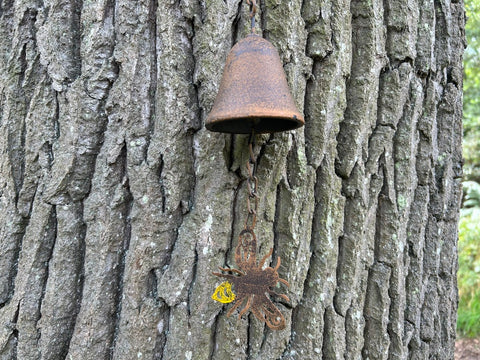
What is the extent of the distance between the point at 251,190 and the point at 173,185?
0.99 ft

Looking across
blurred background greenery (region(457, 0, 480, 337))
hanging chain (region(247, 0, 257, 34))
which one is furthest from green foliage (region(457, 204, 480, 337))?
hanging chain (region(247, 0, 257, 34))

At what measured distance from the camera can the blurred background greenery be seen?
4.22m

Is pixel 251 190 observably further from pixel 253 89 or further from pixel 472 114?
pixel 472 114

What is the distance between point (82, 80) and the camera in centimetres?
158

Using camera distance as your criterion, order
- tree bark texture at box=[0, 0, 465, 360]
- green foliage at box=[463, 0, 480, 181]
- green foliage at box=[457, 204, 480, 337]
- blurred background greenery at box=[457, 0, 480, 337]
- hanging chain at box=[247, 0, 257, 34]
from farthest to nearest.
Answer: green foliage at box=[463, 0, 480, 181], blurred background greenery at box=[457, 0, 480, 337], green foliage at box=[457, 204, 480, 337], tree bark texture at box=[0, 0, 465, 360], hanging chain at box=[247, 0, 257, 34]

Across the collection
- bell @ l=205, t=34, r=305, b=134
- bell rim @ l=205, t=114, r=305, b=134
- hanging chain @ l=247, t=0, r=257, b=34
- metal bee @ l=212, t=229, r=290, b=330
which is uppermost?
hanging chain @ l=247, t=0, r=257, b=34

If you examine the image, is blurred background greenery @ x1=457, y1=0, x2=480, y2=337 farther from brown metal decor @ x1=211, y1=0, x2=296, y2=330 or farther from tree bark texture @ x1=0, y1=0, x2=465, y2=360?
brown metal decor @ x1=211, y1=0, x2=296, y2=330

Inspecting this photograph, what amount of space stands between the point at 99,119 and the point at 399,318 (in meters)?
1.56

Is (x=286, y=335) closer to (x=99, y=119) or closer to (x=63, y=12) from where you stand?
(x=99, y=119)

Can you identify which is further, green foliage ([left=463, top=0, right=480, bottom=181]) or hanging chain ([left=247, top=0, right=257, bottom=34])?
green foliage ([left=463, top=0, right=480, bottom=181])

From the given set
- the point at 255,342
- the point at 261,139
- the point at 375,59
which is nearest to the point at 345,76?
the point at 375,59

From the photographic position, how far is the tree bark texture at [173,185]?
60.3 inches

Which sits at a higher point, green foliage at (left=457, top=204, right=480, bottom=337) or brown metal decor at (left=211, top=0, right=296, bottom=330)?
brown metal decor at (left=211, top=0, right=296, bottom=330)

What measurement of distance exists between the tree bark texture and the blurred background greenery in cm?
245
